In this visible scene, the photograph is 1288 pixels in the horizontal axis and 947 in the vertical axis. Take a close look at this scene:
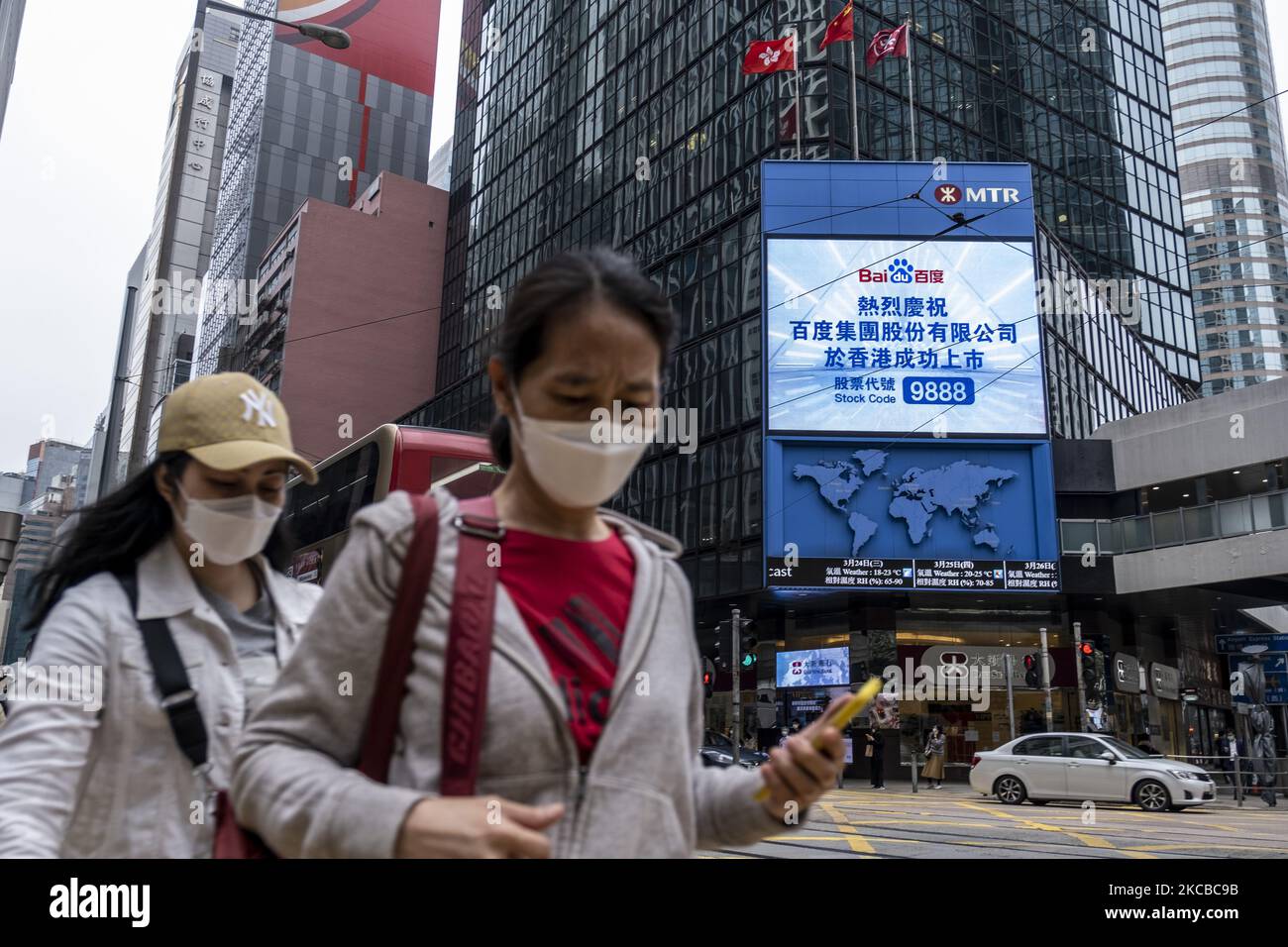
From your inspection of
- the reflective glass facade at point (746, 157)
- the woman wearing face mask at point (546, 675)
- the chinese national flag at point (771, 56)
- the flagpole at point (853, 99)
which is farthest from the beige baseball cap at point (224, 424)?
the flagpole at point (853, 99)

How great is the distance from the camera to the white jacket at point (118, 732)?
178 centimetres

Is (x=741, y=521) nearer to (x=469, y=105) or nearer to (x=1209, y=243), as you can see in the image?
(x=469, y=105)

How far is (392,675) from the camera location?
1.18 metres

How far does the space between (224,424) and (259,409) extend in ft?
0.24

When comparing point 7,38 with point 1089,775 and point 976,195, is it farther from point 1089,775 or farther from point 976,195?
point 1089,775

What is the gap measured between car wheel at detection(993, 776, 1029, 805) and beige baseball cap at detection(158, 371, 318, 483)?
1731 centimetres

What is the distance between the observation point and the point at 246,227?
→ 8150 cm

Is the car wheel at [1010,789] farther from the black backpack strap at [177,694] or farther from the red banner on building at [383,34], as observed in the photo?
the red banner on building at [383,34]

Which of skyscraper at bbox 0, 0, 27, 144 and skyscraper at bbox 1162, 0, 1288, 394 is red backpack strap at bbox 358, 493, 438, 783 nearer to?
skyscraper at bbox 0, 0, 27, 144

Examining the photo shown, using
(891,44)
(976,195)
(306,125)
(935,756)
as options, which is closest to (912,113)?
(891,44)

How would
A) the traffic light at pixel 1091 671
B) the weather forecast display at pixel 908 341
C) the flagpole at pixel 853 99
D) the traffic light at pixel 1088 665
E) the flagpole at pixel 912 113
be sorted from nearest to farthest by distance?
the traffic light at pixel 1088 665
the traffic light at pixel 1091 671
the weather forecast display at pixel 908 341
the flagpole at pixel 853 99
the flagpole at pixel 912 113

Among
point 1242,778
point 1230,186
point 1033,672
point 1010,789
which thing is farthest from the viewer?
point 1230,186

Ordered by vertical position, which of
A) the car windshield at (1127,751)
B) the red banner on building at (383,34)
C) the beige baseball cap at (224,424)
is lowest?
the car windshield at (1127,751)

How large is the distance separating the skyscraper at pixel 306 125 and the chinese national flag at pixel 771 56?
54.8 m
